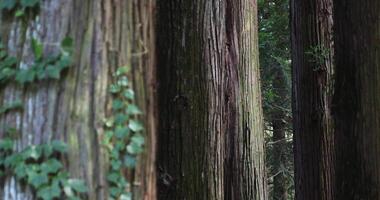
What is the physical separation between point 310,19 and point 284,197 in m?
6.43

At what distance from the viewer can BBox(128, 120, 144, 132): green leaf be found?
245 centimetres

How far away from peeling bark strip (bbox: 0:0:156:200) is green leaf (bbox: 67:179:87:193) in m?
0.03

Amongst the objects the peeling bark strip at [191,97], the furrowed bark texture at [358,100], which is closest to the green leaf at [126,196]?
the peeling bark strip at [191,97]

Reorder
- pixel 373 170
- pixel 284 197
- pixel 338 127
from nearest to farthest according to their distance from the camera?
pixel 373 170 < pixel 338 127 < pixel 284 197

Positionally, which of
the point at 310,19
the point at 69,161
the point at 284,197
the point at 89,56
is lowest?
the point at 284,197

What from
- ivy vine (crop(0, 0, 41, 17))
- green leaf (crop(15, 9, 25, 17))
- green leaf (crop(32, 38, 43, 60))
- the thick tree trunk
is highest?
ivy vine (crop(0, 0, 41, 17))

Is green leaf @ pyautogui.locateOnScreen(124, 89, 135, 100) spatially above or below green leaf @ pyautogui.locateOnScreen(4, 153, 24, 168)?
above

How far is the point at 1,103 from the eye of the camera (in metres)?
2.44

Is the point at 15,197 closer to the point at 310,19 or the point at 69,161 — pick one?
the point at 69,161

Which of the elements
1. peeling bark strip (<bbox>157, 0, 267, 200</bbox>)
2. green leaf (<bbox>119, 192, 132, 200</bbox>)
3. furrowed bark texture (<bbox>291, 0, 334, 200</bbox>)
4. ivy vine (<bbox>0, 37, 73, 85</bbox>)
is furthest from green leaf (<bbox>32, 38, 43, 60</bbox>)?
furrowed bark texture (<bbox>291, 0, 334, 200</bbox>)

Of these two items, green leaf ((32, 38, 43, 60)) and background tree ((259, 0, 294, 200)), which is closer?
green leaf ((32, 38, 43, 60))

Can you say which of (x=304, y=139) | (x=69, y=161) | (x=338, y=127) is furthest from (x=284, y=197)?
(x=69, y=161)

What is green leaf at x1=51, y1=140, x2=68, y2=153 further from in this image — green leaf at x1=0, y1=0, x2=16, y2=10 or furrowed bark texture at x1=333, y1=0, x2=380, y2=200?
furrowed bark texture at x1=333, y1=0, x2=380, y2=200

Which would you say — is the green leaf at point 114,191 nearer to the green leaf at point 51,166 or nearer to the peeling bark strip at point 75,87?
the peeling bark strip at point 75,87
